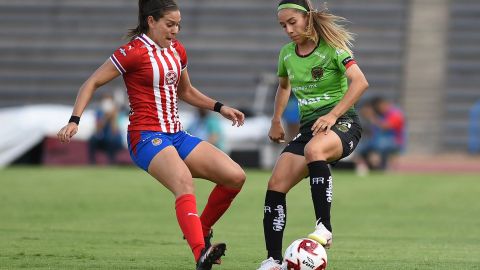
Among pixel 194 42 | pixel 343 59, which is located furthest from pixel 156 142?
pixel 194 42

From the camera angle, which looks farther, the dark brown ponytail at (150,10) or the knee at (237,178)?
the knee at (237,178)

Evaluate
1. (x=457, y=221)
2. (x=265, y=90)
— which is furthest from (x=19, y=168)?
(x=457, y=221)

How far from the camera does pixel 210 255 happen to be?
7383 millimetres

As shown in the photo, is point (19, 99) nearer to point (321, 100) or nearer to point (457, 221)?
point (457, 221)

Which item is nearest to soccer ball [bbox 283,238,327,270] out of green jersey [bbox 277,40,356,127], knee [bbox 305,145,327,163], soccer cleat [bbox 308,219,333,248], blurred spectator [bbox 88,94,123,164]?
soccer cleat [bbox 308,219,333,248]

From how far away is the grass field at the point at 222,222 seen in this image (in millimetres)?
8875

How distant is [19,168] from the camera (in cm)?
2256

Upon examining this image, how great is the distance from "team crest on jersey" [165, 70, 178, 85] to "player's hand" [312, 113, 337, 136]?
1.08 meters

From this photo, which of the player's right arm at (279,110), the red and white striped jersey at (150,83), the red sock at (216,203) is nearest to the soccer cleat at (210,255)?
the red sock at (216,203)

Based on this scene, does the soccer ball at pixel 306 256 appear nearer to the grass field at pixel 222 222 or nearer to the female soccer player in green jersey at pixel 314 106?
the female soccer player in green jersey at pixel 314 106

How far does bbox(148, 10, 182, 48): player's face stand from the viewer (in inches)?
322

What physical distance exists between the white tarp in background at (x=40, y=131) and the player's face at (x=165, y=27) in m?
15.3

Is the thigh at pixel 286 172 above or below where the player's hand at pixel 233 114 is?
below

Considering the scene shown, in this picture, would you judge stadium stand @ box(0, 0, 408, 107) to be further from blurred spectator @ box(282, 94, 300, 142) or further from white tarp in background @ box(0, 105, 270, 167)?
blurred spectator @ box(282, 94, 300, 142)
